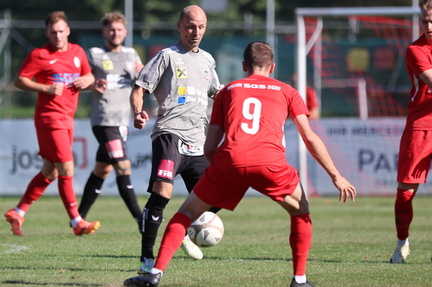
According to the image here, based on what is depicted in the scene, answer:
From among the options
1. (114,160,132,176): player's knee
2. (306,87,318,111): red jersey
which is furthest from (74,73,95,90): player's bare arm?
(306,87,318,111): red jersey

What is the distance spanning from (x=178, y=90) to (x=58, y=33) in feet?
9.41

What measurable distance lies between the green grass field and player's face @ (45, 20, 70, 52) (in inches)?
83.9

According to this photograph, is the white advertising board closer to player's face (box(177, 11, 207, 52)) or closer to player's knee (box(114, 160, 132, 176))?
player's knee (box(114, 160, 132, 176))

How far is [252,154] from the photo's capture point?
18.5 ft

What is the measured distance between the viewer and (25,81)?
922 cm

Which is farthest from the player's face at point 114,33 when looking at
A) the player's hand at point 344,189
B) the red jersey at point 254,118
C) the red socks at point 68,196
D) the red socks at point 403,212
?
the player's hand at point 344,189

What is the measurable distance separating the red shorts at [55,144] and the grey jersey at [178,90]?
2608 millimetres

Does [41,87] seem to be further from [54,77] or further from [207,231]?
[207,231]

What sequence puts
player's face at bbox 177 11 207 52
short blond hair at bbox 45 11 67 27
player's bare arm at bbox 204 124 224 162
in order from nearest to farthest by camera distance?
player's bare arm at bbox 204 124 224 162 → player's face at bbox 177 11 207 52 → short blond hair at bbox 45 11 67 27

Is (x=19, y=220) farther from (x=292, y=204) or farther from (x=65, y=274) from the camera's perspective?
(x=292, y=204)

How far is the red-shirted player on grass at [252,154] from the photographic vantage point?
566cm

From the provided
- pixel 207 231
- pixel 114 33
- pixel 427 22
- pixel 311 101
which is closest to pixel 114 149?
pixel 114 33

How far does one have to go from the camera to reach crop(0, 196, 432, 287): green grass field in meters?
6.47

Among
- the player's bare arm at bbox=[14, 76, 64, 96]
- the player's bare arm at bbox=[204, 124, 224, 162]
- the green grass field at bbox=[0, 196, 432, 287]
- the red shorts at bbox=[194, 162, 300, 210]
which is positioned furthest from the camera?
the player's bare arm at bbox=[14, 76, 64, 96]
